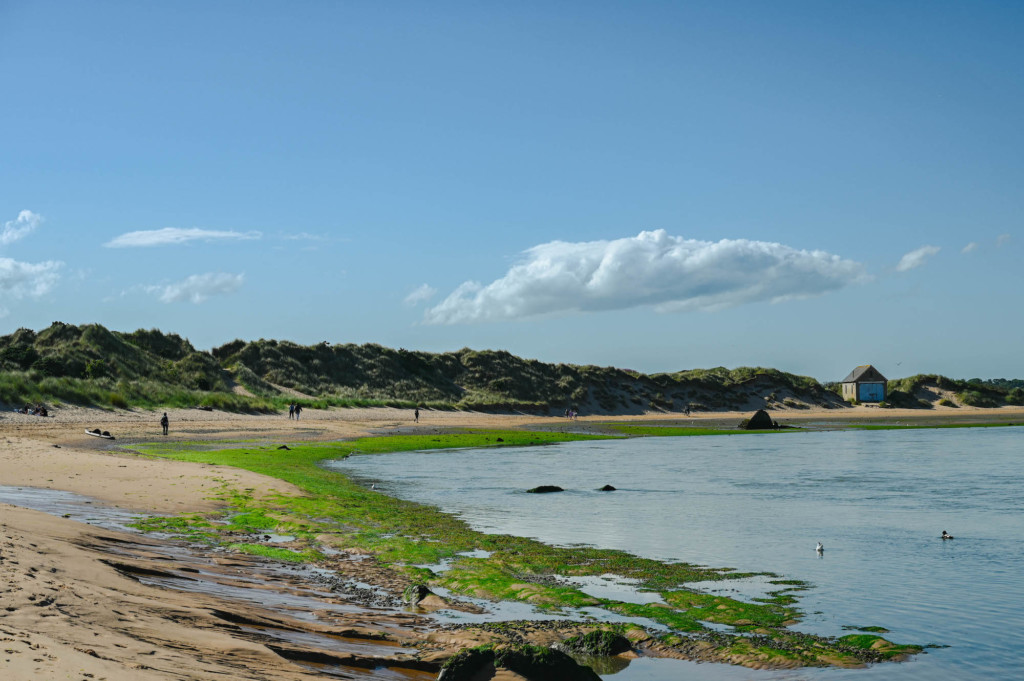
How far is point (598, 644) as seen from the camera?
11.1 meters

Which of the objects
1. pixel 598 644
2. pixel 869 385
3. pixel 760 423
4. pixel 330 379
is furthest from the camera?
pixel 869 385

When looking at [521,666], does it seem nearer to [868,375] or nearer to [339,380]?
[339,380]

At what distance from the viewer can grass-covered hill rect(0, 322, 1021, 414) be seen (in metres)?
70.6

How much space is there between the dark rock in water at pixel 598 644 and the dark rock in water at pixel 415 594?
2.89 m

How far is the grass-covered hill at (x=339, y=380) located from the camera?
232 ft

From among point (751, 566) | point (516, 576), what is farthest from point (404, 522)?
point (751, 566)

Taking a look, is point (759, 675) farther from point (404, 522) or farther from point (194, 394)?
point (194, 394)

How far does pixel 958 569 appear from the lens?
16844 millimetres

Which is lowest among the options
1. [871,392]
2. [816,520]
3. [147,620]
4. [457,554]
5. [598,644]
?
[816,520]

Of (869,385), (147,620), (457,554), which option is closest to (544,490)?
(457,554)

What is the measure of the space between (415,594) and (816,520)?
14.4m

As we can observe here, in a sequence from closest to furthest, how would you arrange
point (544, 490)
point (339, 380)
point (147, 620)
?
point (147, 620) → point (544, 490) → point (339, 380)

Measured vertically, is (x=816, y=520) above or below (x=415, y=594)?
below

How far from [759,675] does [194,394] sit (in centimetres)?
7193
